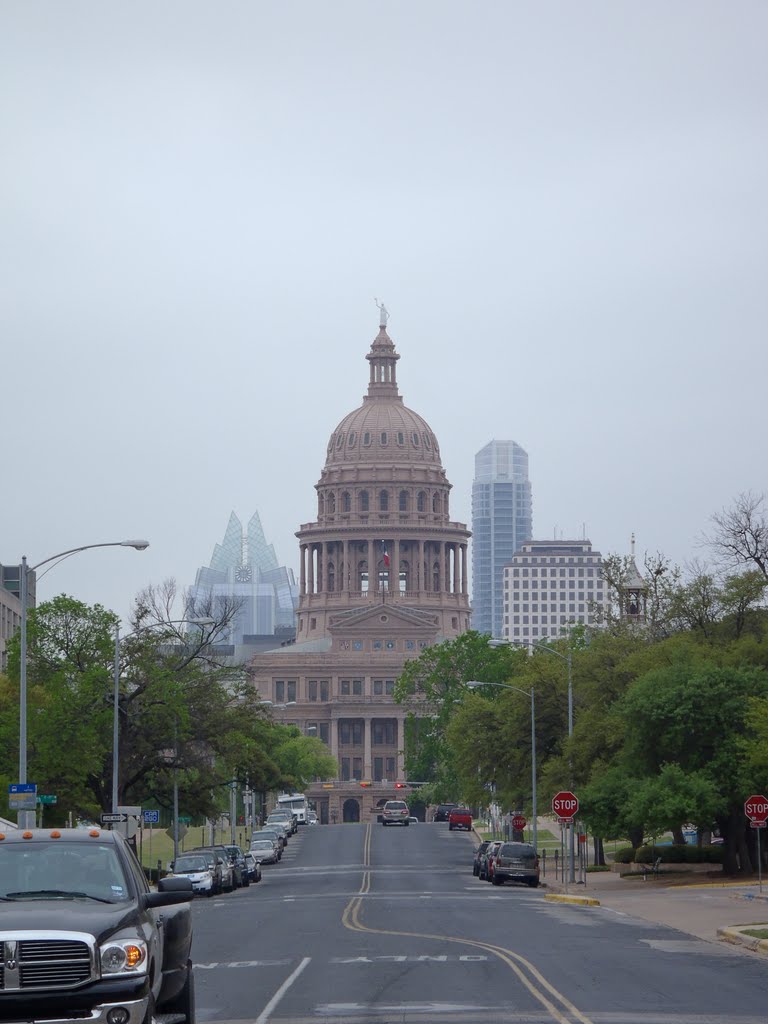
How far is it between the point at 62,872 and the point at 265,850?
70782 millimetres

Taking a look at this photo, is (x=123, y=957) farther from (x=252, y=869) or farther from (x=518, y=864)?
(x=252, y=869)

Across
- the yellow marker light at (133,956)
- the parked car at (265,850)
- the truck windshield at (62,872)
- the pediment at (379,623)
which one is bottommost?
the parked car at (265,850)

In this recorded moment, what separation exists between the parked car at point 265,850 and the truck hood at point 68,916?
229ft

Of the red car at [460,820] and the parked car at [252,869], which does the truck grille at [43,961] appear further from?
the red car at [460,820]

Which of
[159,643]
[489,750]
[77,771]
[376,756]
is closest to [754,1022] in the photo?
[77,771]

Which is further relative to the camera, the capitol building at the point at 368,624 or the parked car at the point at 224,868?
the capitol building at the point at 368,624

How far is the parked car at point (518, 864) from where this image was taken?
196 ft

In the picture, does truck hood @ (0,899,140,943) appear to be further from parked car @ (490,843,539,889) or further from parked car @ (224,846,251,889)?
parked car @ (224,846,251,889)

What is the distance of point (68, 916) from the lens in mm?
13453

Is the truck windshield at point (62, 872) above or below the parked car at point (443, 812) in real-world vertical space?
above

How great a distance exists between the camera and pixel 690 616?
6831cm

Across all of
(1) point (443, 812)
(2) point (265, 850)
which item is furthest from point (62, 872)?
(1) point (443, 812)

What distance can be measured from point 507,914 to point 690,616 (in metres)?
29.9

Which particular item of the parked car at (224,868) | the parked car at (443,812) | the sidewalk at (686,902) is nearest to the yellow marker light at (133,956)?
the sidewalk at (686,902)
